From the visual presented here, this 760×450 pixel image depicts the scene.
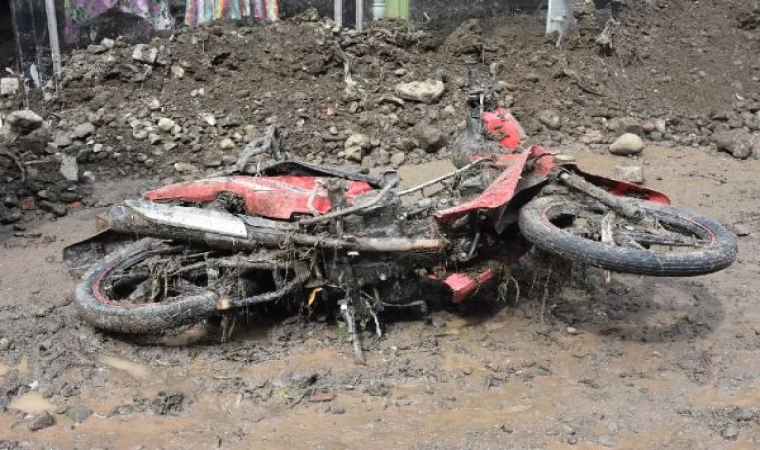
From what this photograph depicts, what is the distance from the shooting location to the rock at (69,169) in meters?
8.06

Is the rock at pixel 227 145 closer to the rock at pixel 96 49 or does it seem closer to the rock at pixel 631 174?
the rock at pixel 96 49

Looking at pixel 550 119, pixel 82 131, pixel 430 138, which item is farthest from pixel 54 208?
pixel 550 119

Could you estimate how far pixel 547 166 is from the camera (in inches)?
188

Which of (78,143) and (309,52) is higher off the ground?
(309,52)

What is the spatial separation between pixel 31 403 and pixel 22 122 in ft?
16.1

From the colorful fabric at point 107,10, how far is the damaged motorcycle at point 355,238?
6.05 meters

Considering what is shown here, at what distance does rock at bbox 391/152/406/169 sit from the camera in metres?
8.76

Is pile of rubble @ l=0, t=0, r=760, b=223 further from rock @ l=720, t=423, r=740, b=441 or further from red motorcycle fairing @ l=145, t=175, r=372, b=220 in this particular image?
rock @ l=720, t=423, r=740, b=441

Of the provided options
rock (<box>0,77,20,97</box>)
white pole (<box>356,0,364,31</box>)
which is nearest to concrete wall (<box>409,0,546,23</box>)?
white pole (<box>356,0,364,31</box>)

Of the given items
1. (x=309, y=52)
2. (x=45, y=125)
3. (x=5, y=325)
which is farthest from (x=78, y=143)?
(x=5, y=325)

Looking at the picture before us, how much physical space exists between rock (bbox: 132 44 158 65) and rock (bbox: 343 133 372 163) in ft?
9.79

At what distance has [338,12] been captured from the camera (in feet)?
35.0

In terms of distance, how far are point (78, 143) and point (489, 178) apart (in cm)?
593

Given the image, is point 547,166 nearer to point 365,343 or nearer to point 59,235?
point 365,343
